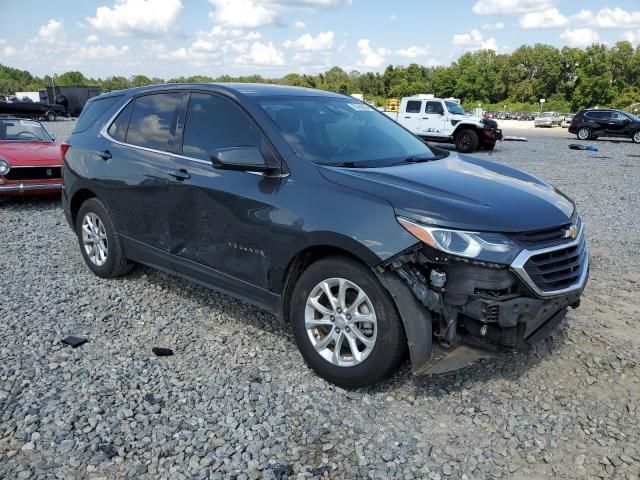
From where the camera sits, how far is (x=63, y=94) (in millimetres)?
44344

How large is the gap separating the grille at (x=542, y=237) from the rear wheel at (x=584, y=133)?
27.4m

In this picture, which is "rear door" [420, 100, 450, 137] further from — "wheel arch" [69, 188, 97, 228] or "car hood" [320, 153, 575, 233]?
"car hood" [320, 153, 575, 233]

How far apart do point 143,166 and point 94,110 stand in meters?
1.38

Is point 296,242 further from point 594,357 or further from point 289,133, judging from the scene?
point 594,357

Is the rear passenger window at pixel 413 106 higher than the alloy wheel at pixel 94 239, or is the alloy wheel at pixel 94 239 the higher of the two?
the rear passenger window at pixel 413 106

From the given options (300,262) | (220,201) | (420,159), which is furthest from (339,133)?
(300,262)

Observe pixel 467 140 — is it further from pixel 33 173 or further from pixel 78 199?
pixel 78 199

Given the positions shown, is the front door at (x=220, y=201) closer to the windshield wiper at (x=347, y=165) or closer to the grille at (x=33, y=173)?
the windshield wiper at (x=347, y=165)

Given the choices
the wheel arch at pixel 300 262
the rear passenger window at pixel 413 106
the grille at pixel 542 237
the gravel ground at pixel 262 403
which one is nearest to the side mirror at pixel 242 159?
the wheel arch at pixel 300 262

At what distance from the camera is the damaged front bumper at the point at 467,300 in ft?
9.55

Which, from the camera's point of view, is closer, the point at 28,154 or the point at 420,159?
the point at 420,159

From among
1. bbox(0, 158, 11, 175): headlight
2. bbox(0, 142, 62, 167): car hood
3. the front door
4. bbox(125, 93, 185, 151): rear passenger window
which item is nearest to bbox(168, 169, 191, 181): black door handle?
the front door

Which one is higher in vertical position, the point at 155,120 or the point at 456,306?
the point at 155,120

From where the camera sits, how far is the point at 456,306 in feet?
9.72
